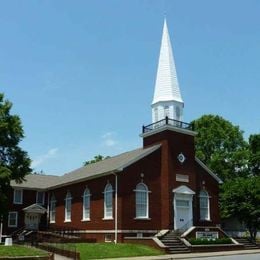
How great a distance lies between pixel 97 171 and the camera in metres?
45.1

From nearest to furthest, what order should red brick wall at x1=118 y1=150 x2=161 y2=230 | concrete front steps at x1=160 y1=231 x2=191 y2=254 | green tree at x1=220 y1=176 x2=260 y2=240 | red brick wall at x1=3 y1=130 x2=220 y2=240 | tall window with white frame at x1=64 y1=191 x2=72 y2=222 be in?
concrete front steps at x1=160 y1=231 x2=191 y2=254 → red brick wall at x1=118 y1=150 x2=161 y2=230 → red brick wall at x1=3 y1=130 x2=220 y2=240 → green tree at x1=220 y1=176 x2=260 y2=240 → tall window with white frame at x1=64 y1=191 x2=72 y2=222

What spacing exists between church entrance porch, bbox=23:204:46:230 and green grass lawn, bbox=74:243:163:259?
19489mm

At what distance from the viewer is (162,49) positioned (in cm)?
4656

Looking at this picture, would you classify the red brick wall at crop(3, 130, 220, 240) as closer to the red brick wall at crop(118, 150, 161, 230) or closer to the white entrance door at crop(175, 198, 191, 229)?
the red brick wall at crop(118, 150, 161, 230)

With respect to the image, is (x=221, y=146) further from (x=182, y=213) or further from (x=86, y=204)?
(x=86, y=204)

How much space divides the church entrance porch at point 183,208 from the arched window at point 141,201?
8.21ft

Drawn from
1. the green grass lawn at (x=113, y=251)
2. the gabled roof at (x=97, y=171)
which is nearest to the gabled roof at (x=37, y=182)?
the gabled roof at (x=97, y=171)

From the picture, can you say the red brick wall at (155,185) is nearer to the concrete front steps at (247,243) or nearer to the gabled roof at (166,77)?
the gabled roof at (166,77)

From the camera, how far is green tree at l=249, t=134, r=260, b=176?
66312mm

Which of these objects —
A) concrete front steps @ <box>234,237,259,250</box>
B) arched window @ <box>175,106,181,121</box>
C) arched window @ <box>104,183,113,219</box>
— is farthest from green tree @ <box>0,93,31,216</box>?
concrete front steps @ <box>234,237,259,250</box>

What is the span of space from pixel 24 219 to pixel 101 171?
47.4 feet

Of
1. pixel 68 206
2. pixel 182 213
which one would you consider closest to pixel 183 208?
pixel 182 213

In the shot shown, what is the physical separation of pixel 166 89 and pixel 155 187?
912 cm

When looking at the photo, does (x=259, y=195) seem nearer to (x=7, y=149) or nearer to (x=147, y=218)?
(x=147, y=218)
